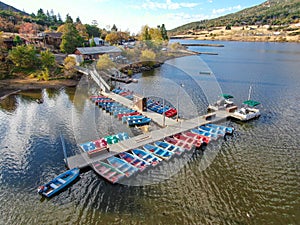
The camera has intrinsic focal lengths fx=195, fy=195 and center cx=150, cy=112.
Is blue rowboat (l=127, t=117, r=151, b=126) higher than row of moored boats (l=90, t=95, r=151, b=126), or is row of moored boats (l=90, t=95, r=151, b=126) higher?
row of moored boats (l=90, t=95, r=151, b=126)

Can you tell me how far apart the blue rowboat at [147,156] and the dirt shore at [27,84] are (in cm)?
3546

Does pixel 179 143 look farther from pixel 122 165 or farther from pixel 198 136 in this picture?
pixel 122 165

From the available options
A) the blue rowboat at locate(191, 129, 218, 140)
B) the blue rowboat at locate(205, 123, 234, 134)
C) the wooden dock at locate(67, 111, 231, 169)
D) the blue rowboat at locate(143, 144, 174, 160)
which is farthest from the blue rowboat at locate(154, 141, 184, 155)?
the blue rowboat at locate(205, 123, 234, 134)

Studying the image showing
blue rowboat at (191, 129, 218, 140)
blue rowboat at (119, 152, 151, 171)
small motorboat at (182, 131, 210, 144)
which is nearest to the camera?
blue rowboat at (119, 152, 151, 171)

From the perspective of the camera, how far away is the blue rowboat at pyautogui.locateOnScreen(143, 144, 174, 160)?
2053 centimetres

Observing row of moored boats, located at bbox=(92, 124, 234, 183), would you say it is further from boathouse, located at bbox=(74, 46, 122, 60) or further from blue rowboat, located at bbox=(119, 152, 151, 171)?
boathouse, located at bbox=(74, 46, 122, 60)

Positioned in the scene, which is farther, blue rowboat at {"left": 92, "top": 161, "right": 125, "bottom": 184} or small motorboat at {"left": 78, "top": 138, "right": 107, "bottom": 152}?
small motorboat at {"left": 78, "top": 138, "right": 107, "bottom": 152}

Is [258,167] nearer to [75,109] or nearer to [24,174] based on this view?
[24,174]

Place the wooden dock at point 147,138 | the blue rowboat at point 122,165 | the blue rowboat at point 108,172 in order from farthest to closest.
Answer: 1. the wooden dock at point 147,138
2. the blue rowboat at point 122,165
3. the blue rowboat at point 108,172

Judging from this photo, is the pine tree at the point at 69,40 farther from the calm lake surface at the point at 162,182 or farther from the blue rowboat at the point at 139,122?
the blue rowboat at the point at 139,122

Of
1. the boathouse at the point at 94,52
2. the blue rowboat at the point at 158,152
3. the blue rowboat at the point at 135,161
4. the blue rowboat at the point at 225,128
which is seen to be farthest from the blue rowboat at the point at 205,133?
the boathouse at the point at 94,52

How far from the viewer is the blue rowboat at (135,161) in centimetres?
1888

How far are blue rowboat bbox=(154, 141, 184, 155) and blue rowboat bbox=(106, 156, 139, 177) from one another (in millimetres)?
4956

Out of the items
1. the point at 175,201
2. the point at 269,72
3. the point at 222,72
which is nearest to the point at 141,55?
the point at 222,72
